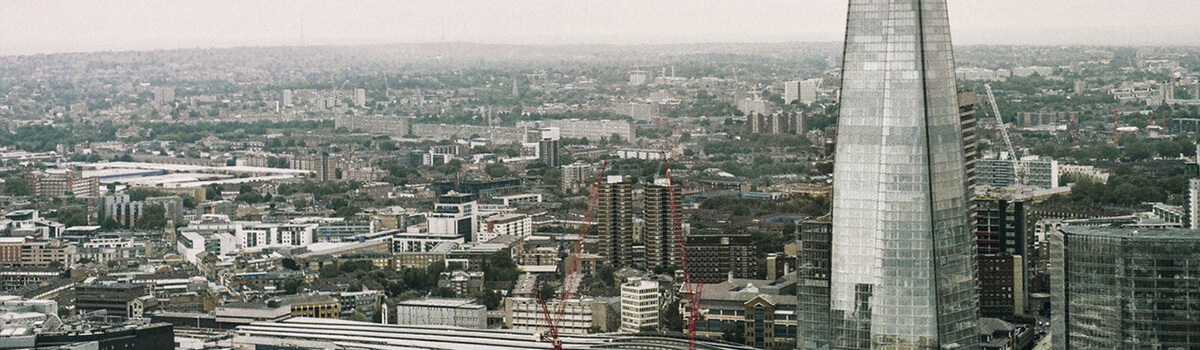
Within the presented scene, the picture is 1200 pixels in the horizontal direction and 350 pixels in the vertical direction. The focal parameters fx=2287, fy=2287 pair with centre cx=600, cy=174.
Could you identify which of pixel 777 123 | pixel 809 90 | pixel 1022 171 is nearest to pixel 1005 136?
pixel 1022 171

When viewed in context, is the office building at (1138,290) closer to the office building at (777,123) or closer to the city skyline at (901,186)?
the city skyline at (901,186)

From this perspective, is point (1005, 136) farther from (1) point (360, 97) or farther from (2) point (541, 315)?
(1) point (360, 97)

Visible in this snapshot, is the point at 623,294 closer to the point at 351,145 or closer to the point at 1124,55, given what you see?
the point at 1124,55

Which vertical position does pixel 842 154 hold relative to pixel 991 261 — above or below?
above

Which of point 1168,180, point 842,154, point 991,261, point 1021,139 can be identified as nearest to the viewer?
point 842,154

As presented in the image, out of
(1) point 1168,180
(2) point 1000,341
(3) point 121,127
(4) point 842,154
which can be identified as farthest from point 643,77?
(4) point 842,154

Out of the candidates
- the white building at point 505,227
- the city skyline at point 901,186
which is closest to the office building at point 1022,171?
the white building at point 505,227
